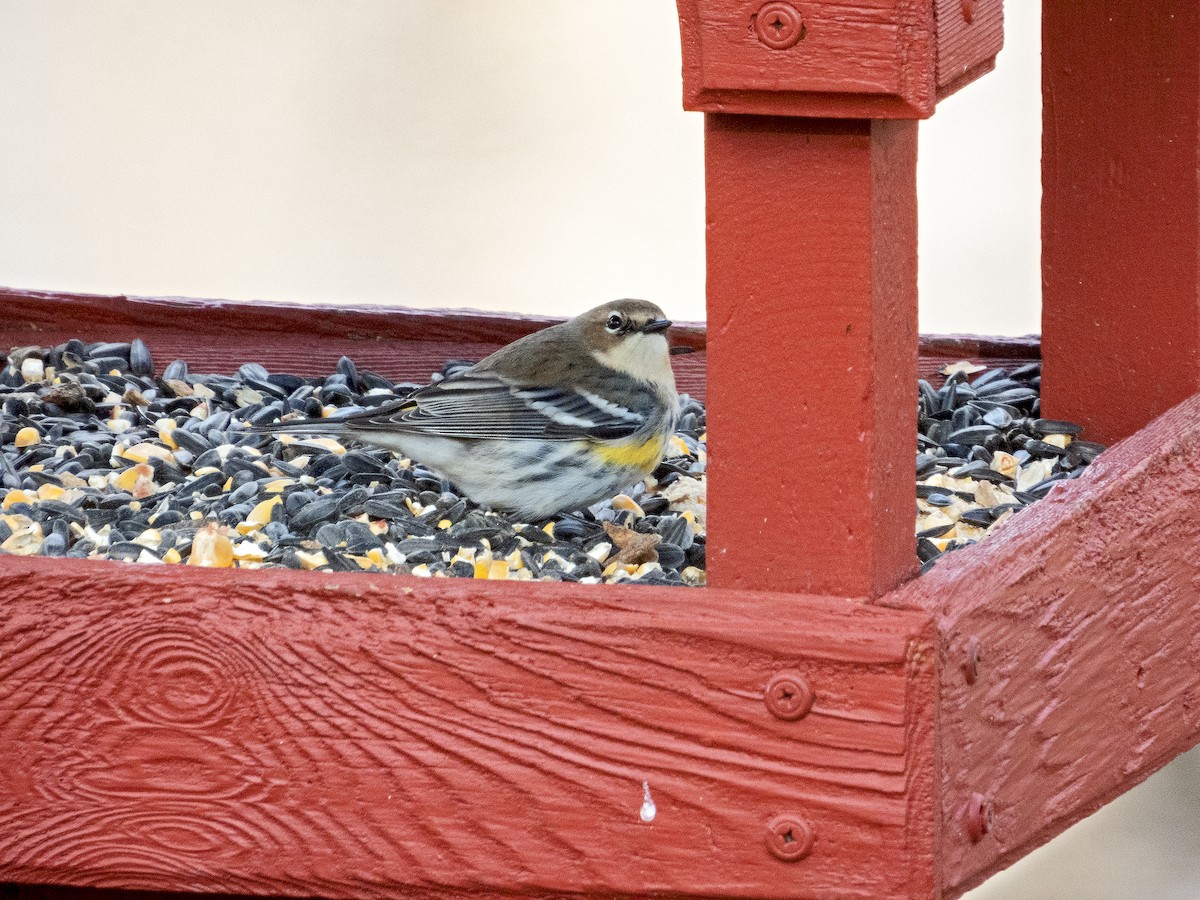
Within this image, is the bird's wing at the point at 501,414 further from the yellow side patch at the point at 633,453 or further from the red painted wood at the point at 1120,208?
the red painted wood at the point at 1120,208

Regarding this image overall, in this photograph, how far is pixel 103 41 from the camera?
9797mm

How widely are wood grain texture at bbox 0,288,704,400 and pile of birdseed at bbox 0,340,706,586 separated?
0.07 m

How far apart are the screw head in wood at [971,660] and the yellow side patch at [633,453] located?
4.38 ft

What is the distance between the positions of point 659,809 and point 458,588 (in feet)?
1.19

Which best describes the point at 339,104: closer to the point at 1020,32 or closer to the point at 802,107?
the point at 1020,32

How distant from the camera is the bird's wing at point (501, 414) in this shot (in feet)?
11.8

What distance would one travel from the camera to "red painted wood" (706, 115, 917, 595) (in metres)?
2.12

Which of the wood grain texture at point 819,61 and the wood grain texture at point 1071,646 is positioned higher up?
Result: the wood grain texture at point 819,61

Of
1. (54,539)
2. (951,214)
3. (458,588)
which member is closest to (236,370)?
(54,539)

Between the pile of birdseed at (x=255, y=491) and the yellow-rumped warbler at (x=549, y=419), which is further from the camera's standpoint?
the yellow-rumped warbler at (x=549, y=419)

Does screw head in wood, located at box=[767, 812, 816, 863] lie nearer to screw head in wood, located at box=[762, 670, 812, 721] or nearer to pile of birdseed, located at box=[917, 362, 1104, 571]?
screw head in wood, located at box=[762, 670, 812, 721]

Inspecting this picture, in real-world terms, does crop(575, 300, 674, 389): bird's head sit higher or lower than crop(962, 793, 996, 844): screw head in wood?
higher

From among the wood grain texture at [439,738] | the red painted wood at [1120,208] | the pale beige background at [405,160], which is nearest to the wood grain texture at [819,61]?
the wood grain texture at [439,738]

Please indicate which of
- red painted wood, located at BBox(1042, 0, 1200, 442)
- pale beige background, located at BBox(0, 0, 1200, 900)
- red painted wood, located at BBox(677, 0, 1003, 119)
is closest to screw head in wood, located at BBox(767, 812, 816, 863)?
red painted wood, located at BBox(677, 0, 1003, 119)
